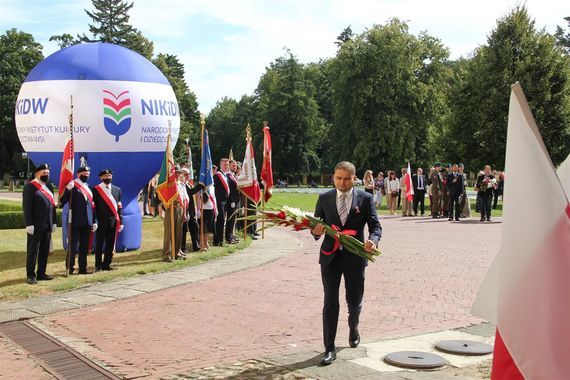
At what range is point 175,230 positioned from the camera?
1377 centimetres

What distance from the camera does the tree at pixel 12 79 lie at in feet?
211

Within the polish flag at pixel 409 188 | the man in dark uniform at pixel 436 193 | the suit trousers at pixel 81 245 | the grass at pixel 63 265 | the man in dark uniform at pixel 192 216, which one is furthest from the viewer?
the polish flag at pixel 409 188

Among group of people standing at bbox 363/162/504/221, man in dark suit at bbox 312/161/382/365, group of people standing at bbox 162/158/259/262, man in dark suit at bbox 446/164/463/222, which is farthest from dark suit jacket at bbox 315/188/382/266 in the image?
man in dark suit at bbox 446/164/463/222

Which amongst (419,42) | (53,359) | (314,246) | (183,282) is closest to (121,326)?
(53,359)

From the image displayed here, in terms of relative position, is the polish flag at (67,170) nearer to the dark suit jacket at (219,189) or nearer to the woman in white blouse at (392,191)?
the dark suit jacket at (219,189)

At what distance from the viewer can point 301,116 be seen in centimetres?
7156

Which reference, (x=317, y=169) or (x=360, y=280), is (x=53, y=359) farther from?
(x=317, y=169)

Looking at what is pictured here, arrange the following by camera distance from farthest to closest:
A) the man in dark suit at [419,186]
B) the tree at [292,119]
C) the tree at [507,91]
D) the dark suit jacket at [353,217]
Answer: the tree at [292,119] → the tree at [507,91] → the man in dark suit at [419,186] → the dark suit jacket at [353,217]

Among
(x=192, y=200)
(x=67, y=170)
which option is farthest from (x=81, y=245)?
(x=192, y=200)

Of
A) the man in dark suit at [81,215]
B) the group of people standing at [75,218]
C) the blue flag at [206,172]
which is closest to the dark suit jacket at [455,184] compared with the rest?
the blue flag at [206,172]

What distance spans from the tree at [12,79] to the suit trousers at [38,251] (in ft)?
187

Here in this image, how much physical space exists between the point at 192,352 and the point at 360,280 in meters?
1.94

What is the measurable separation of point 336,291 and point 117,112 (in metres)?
8.98

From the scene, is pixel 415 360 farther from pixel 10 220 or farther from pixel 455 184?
pixel 10 220
